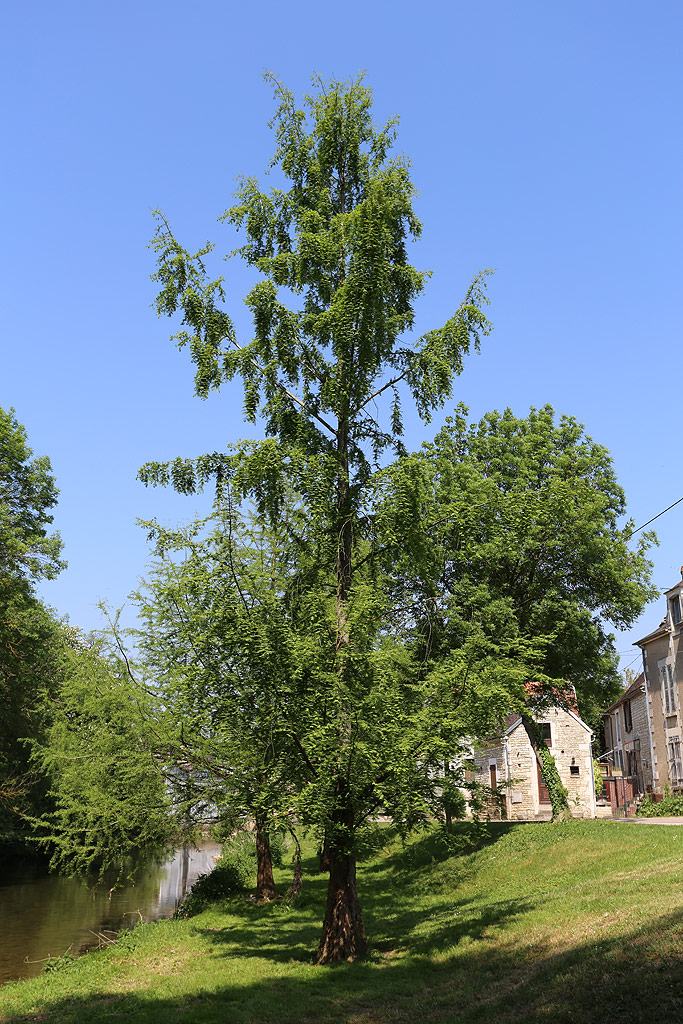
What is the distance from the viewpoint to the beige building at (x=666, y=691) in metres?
37.1

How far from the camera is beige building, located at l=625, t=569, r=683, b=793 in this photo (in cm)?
3709

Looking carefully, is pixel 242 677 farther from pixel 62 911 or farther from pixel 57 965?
pixel 62 911

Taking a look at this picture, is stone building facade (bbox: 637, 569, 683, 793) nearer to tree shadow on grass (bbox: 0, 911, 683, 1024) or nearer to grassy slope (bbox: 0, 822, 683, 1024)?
grassy slope (bbox: 0, 822, 683, 1024)

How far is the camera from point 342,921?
15.1m

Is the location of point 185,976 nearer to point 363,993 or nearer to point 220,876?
point 363,993

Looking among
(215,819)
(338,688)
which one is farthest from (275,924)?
(338,688)

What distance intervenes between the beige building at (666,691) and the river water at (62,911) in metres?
22.9

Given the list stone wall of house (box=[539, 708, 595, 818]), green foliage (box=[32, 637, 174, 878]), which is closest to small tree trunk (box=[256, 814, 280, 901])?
green foliage (box=[32, 637, 174, 878])

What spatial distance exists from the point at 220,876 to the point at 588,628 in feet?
50.3

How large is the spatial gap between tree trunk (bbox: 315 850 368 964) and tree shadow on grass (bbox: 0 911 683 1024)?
0.44 meters

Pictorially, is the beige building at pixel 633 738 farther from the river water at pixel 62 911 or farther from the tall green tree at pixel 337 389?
the tall green tree at pixel 337 389

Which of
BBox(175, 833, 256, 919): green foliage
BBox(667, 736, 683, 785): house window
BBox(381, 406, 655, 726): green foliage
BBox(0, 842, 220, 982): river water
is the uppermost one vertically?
BBox(381, 406, 655, 726): green foliage

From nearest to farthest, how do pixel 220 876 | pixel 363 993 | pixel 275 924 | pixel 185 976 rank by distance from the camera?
pixel 363 993 → pixel 185 976 → pixel 275 924 → pixel 220 876

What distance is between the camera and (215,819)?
672 inches
